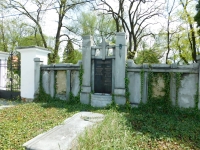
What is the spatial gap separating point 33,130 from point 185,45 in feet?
45.9

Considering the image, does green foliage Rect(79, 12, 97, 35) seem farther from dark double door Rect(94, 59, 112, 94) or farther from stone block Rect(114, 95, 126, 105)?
stone block Rect(114, 95, 126, 105)

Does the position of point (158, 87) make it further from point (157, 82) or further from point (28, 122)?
point (28, 122)

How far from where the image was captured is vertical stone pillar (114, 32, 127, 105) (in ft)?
20.4

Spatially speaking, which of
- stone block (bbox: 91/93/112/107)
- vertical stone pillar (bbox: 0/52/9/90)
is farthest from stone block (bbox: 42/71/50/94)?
vertical stone pillar (bbox: 0/52/9/90)

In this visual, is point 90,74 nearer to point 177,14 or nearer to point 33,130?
point 33,130

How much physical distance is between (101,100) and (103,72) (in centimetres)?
118

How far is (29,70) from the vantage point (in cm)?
793

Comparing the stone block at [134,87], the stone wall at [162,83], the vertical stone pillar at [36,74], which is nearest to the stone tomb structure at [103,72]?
the stone block at [134,87]

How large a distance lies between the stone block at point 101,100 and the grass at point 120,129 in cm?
46

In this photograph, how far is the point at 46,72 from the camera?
25.6 feet

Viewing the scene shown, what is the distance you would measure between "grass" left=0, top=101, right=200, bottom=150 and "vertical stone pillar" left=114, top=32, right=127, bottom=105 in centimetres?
47

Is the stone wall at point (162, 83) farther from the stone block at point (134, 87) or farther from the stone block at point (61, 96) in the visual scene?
the stone block at point (61, 96)

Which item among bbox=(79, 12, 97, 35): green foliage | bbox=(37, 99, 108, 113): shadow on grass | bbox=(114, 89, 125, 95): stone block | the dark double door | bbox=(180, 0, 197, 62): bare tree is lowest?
bbox=(37, 99, 108, 113): shadow on grass

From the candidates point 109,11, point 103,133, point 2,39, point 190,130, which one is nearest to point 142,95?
point 190,130
